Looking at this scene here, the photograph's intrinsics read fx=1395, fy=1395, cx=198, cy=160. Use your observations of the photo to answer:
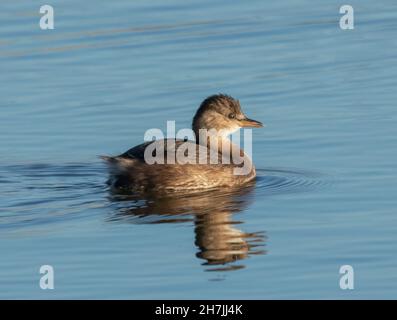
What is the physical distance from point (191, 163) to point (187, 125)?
2.31 m

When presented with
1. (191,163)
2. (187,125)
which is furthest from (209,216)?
(187,125)

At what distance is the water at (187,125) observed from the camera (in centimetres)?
1156

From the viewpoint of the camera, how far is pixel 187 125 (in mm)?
17109

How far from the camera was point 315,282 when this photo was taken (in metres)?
11.1

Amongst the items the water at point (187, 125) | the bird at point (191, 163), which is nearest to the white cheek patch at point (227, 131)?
the bird at point (191, 163)

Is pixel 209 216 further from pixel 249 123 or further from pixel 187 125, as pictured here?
pixel 187 125

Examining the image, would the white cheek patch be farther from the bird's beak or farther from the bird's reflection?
the bird's reflection

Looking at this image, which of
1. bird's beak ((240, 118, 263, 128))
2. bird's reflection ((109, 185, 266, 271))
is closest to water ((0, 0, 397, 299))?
bird's reflection ((109, 185, 266, 271))

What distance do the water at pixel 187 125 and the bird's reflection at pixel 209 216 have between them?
0.9 inches

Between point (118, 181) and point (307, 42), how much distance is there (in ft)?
22.1

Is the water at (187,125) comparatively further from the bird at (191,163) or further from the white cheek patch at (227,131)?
the white cheek patch at (227,131)

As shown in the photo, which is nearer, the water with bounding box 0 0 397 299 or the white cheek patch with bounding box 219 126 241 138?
the water with bounding box 0 0 397 299

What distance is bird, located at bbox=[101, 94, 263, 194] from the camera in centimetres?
1456

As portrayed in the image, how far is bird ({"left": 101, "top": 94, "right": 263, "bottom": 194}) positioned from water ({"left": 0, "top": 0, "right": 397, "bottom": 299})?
263mm
